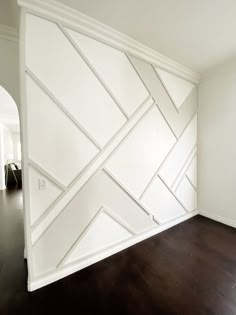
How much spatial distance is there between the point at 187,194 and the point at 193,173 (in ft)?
1.48

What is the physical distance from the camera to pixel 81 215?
2.00 metres

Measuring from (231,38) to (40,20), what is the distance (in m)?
2.46

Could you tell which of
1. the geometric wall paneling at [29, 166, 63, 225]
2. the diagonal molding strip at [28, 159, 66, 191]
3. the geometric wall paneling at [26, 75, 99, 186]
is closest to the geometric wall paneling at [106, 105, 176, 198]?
the geometric wall paneling at [26, 75, 99, 186]

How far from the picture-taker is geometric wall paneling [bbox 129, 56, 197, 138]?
250cm

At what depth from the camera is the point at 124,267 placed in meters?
2.04

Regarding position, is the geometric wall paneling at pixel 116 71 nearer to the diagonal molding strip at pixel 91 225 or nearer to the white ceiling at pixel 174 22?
the white ceiling at pixel 174 22

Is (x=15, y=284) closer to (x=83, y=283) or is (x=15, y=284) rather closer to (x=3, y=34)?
(x=83, y=283)

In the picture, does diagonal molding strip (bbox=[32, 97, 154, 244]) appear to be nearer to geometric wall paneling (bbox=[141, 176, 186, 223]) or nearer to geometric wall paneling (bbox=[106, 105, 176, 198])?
geometric wall paneling (bbox=[106, 105, 176, 198])

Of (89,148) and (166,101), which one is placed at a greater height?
(166,101)

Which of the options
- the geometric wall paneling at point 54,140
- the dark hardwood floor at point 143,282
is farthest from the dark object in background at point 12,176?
the geometric wall paneling at point 54,140

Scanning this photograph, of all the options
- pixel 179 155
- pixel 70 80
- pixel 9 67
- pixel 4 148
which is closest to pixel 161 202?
pixel 179 155

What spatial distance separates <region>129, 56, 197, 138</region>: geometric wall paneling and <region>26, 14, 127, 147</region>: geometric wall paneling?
75 centimetres

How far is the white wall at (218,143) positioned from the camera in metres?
2.95

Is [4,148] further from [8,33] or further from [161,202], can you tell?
[161,202]
